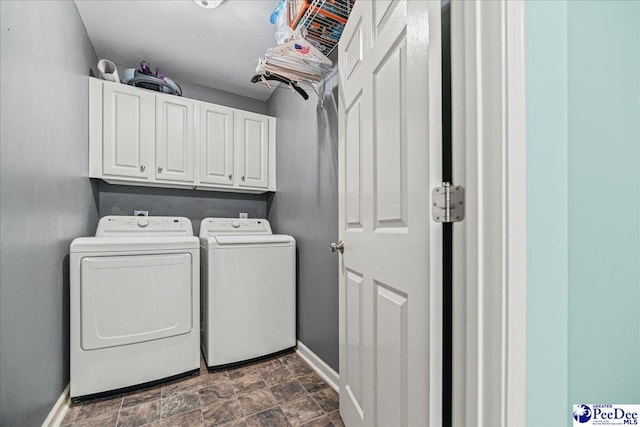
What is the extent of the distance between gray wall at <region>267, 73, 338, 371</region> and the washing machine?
0.81 meters

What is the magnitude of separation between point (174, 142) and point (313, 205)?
1.40m

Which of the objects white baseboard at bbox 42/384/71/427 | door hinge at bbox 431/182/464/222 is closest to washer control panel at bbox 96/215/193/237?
white baseboard at bbox 42/384/71/427

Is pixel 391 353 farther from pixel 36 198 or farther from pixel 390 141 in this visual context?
pixel 36 198

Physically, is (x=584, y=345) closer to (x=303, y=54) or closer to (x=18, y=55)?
(x=303, y=54)

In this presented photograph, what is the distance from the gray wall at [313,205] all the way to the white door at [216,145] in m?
0.51

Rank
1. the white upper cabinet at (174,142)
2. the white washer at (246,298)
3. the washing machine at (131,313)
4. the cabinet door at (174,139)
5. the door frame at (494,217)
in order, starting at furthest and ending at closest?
the cabinet door at (174,139), the white upper cabinet at (174,142), the white washer at (246,298), the washing machine at (131,313), the door frame at (494,217)

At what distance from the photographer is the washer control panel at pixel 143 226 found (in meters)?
2.15

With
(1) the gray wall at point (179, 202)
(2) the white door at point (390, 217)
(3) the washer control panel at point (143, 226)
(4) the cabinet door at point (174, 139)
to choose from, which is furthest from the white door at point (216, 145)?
(2) the white door at point (390, 217)

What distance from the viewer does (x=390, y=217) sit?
896 millimetres

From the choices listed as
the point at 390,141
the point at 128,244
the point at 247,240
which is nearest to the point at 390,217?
the point at 390,141

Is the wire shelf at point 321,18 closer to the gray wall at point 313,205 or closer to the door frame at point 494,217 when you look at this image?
the gray wall at point 313,205

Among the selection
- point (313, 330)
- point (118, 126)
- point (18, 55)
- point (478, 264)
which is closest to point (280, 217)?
point (313, 330)

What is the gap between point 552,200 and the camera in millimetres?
577

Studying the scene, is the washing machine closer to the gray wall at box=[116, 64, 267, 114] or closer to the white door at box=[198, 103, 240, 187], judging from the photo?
the white door at box=[198, 103, 240, 187]
